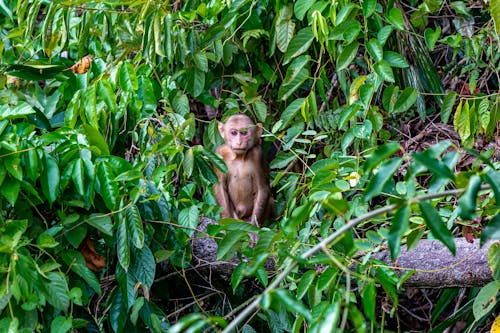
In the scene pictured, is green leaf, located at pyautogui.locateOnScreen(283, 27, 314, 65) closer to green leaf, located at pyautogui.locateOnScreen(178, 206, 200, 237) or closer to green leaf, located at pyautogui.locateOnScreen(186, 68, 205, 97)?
green leaf, located at pyautogui.locateOnScreen(186, 68, 205, 97)

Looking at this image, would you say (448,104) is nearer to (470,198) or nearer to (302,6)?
(302,6)

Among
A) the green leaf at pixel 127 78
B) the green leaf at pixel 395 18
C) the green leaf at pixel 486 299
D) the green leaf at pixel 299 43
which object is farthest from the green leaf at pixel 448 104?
the green leaf at pixel 127 78

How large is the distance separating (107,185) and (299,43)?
1.47 metres

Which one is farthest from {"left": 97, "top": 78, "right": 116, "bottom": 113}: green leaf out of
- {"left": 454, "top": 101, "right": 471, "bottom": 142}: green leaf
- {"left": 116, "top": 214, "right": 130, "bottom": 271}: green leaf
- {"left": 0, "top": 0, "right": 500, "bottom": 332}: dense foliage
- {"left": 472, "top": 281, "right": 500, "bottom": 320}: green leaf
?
{"left": 472, "top": 281, "right": 500, "bottom": 320}: green leaf

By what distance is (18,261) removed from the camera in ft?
12.5

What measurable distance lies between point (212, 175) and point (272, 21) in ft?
5.34

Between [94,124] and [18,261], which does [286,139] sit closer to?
[94,124]

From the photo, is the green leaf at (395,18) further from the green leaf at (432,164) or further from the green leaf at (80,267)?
the green leaf at (432,164)

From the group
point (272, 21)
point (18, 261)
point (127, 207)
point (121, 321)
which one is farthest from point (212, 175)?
point (272, 21)

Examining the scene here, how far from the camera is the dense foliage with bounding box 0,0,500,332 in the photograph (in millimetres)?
4129

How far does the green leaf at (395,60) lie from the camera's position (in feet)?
15.5

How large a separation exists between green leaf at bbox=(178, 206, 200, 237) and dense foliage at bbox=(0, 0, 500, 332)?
1 centimetres

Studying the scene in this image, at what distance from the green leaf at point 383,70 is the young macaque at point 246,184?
5.52 ft

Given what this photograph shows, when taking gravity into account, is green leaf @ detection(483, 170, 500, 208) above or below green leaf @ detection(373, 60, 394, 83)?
above
